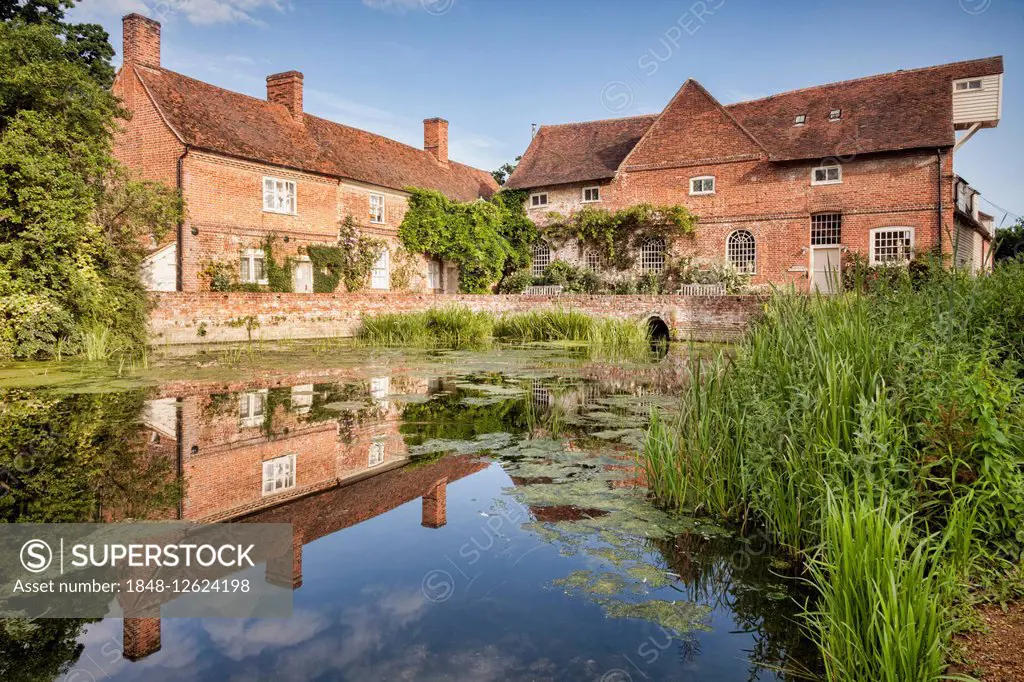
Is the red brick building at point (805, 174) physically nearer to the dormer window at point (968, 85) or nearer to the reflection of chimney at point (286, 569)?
the dormer window at point (968, 85)

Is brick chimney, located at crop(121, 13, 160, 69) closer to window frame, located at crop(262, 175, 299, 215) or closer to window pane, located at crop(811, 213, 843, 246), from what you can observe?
window frame, located at crop(262, 175, 299, 215)

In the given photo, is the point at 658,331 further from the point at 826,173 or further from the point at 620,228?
the point at 826,173

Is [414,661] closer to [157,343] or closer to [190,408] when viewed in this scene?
[190,408]

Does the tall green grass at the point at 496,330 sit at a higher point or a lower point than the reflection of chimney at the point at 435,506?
higher

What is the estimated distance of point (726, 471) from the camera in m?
5.59

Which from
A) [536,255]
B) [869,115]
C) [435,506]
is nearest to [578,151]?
[536,255]

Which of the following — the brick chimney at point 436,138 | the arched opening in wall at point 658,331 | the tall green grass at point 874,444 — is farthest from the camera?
the brick chimney at point 436,138

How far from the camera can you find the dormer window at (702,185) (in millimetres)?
30047

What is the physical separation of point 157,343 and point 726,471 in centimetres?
1609

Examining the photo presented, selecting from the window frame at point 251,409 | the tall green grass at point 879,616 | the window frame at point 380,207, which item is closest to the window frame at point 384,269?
the window frame at point 380,207

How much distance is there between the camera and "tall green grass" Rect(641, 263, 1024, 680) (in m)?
3.39

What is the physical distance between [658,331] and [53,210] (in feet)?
57.0

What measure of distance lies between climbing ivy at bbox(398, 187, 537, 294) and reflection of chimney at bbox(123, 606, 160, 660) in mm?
27928

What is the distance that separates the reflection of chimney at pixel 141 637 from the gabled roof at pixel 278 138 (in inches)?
909
